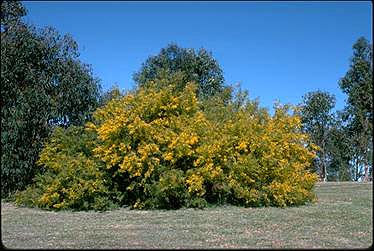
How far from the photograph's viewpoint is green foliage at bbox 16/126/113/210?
1444cm

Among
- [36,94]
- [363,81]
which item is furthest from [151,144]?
[363,81]

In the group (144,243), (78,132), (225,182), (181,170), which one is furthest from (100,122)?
(144,243)

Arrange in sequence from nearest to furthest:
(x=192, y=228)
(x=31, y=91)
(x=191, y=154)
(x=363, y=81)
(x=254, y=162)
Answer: (x=363, y=81), (x=192, y=228), (x=191, y=154), (x=254, y=162), (x=31, y=91)

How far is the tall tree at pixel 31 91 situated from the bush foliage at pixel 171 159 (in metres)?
1.26

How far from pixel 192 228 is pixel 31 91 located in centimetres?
913

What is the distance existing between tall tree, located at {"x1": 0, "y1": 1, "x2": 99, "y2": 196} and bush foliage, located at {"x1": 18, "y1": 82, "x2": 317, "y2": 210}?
4.13 feet

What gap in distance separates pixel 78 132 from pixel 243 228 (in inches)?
330

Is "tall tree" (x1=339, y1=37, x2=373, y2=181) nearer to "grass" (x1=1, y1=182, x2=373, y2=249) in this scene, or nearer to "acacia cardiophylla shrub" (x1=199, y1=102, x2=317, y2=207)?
"grass" (x1=1, y1=182, x2=373, y2=249)

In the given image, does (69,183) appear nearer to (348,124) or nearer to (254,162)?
(254,162)

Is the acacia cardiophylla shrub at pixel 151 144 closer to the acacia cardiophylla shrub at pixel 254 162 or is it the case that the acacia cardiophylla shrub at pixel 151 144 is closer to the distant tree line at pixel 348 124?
the acacia cardiophylla shrub at pixel 254 162

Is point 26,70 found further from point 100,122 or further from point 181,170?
point 181,170

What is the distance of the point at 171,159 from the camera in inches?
575

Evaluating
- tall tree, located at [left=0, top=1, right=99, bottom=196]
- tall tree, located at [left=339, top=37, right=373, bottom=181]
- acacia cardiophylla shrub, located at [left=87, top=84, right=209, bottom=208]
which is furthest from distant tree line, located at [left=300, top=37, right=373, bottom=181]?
tall tree, located at [left=0, top=1, right=99, bottom=196]

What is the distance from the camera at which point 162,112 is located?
1552 centimetres
